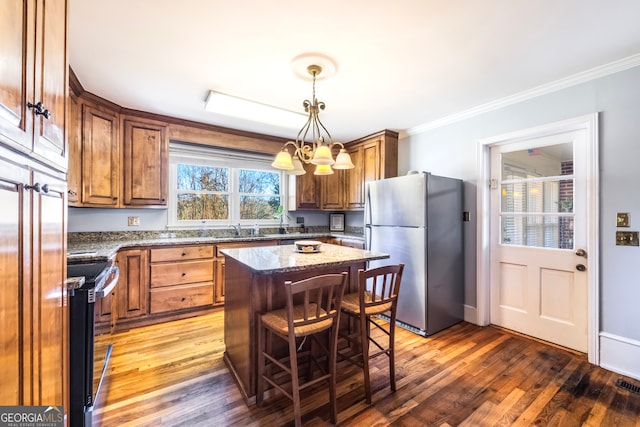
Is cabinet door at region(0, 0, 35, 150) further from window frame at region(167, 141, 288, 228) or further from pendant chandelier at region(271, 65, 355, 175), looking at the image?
window frame at region(167, 141, 288, 228)

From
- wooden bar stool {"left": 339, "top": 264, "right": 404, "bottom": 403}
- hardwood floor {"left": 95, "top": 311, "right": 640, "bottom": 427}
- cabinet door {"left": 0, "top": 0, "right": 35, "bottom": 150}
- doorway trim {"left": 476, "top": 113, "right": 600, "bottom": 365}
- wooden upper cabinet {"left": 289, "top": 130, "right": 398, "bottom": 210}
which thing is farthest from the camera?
wooden upper cabinet {"left": 289, "top": 130, "right": 398, "bottom": 210}

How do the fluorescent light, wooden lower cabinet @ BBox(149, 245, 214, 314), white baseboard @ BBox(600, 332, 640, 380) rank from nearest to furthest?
1. white baseboard @ BBox(600, 332, 640, 380)
2. the fluorescent light
3. wooden lower cabinet @ BBox(149, 245, 214, 314)

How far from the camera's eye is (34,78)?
84 centimetres

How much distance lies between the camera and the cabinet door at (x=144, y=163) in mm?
3119

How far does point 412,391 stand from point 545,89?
2836 millimetres

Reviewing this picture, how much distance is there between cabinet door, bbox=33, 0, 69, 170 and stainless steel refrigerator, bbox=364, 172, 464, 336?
2683mm

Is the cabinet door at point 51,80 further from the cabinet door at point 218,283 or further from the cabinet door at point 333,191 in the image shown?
the cabinet door at point 333,191

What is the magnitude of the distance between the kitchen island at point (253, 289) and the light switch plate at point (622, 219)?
183 centimetres

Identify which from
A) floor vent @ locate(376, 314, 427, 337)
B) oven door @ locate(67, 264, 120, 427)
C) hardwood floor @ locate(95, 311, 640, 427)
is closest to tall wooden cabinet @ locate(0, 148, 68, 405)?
oven door @ locate(67, 264, 120, 427)

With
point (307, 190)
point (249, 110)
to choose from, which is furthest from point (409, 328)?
point (249, 110)

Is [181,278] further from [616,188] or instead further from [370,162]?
[616,188]

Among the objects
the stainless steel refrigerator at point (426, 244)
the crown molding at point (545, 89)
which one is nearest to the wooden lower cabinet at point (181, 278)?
the stainless steel refrigerator at point (426, 244)

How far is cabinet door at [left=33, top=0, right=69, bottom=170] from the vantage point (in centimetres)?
88

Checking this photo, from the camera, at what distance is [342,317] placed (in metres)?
2.24
